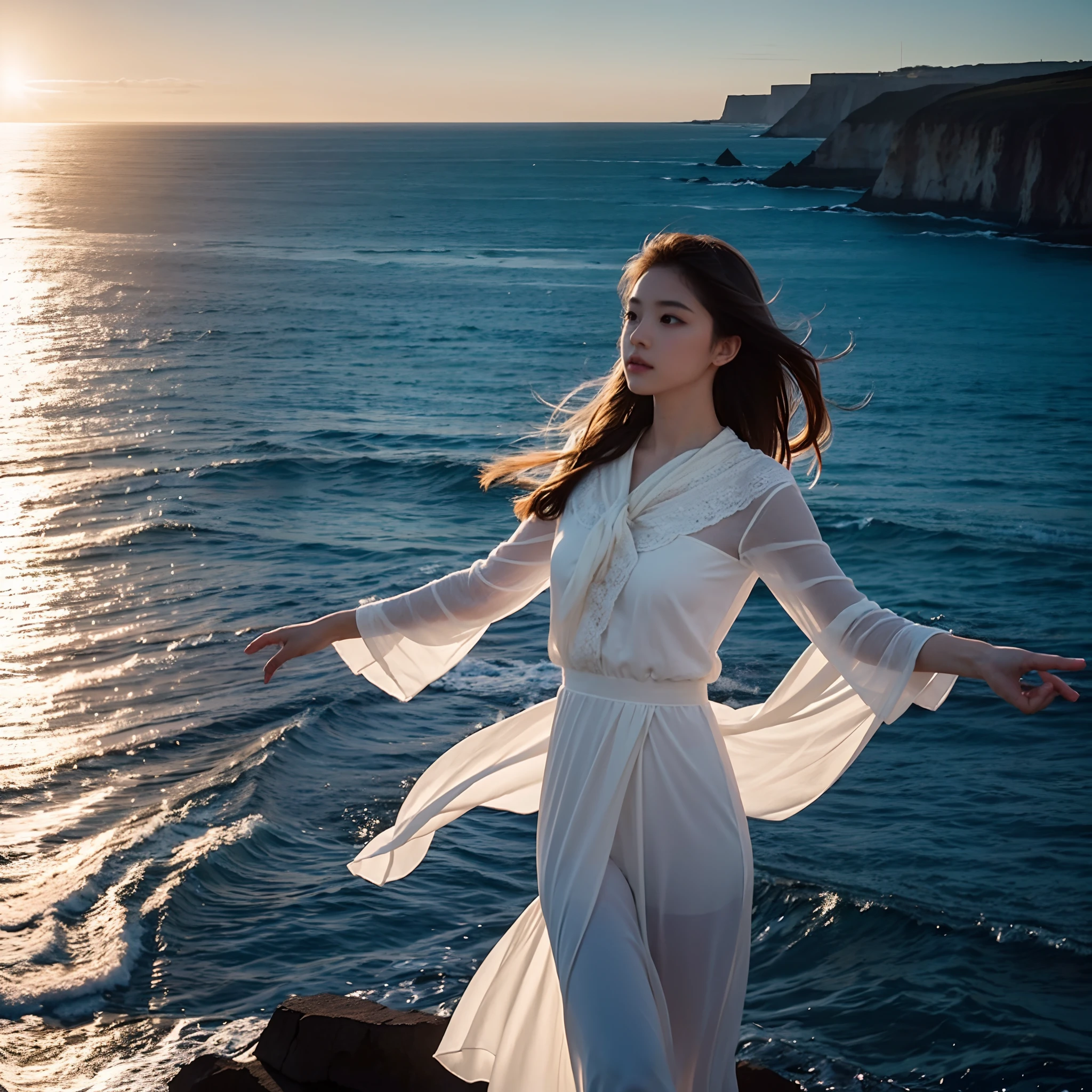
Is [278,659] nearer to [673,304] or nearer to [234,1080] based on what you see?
[673,304]

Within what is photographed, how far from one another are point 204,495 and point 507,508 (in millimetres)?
5006

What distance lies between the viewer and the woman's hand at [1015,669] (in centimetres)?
247

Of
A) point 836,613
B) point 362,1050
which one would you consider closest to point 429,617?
point 836,613

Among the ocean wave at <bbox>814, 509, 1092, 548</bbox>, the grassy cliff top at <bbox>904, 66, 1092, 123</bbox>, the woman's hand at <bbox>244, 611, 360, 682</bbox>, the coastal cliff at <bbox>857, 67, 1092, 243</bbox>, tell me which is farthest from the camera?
the grassy cliff top at <bbox>904, 66, 1092, 123</bbox>

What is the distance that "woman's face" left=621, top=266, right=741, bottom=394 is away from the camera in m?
3.07

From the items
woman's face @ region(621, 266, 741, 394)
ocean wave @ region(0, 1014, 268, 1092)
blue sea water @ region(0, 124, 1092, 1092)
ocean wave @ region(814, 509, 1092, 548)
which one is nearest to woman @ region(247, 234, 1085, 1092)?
woman's face @ region(621, 266, 741, 394)

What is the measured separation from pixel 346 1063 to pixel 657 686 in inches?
85.1

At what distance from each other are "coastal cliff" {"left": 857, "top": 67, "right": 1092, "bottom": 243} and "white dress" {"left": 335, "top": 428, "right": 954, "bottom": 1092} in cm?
6786

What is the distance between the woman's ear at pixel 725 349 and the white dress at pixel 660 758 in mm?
180

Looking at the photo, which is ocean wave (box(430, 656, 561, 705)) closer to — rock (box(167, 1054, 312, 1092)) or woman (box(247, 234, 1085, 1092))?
rock (box(167, 1054, 312, 1092))

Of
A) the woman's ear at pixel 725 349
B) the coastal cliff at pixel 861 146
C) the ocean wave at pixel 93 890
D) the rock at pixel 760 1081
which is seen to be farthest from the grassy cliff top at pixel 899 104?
the woman's ear at pixel 725 349

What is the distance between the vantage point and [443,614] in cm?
346

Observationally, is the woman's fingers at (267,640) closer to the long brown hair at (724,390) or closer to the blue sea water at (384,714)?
the long brown hair at (724,390)

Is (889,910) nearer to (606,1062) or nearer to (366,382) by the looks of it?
(606,1062)
